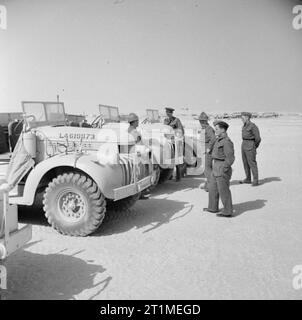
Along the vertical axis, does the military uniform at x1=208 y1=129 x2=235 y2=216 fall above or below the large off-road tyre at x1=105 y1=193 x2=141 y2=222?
above

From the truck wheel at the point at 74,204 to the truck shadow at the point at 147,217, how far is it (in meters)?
0.34

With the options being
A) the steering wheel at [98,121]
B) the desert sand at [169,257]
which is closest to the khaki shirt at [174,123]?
the steering wheel at [98,121]

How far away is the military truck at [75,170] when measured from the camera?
5629 mm

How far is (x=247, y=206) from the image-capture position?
777cm

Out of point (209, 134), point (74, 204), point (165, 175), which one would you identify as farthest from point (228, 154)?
point (165, 175)

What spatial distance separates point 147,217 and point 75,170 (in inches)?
66.2

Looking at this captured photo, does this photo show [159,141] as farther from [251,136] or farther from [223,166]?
[223,166]

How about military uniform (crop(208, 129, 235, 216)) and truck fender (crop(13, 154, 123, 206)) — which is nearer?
truck fender (crop(13, 154, 123, 206))

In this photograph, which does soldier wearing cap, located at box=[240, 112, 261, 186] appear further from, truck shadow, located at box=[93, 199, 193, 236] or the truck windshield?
the truck windshield

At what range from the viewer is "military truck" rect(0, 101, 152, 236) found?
18.5 feet

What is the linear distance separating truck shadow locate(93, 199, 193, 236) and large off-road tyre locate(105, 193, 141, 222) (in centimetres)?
8

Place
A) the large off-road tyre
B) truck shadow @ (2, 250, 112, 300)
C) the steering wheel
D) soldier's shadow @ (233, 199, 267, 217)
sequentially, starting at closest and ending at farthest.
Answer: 1. truck shadow @ (2, 250, 112, 300)
2. the large off-road tyre
3. soldier's shadow @ (233, 199, 267, 217)
4. the steering wheel

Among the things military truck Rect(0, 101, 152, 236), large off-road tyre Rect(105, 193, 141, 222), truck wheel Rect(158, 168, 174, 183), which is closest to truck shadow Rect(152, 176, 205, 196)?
truck wheel Rect(158, 168, 174, 183)
